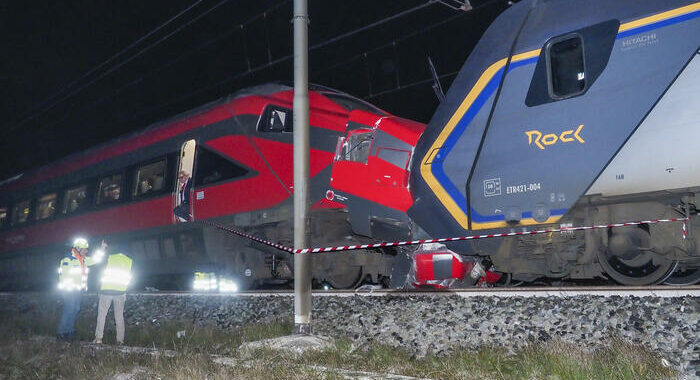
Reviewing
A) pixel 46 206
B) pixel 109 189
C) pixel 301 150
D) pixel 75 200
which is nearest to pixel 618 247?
pixel 301 150

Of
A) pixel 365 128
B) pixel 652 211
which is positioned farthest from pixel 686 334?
pixel 365 128

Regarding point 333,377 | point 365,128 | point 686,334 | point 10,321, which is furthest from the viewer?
point 10,321

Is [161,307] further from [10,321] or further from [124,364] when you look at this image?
[124,364]

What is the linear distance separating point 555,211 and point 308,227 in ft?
9.76

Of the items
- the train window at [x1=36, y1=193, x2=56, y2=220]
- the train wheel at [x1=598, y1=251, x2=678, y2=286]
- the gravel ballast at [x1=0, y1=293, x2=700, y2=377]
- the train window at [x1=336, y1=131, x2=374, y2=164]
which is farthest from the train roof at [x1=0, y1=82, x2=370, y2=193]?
the train wheel at [x1=598, y1=251, x2=678, y2=286]

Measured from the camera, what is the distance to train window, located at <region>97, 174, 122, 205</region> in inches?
602

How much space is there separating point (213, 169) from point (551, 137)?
24.2ft

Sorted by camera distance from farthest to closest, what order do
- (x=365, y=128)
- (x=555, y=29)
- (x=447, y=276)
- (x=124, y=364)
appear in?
(x=365, y=128) → (x=447, y=276) → (x=555, y=29) → (x=124, y=364)

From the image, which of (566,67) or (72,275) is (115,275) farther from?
(566,67)

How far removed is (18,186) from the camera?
21438 mm

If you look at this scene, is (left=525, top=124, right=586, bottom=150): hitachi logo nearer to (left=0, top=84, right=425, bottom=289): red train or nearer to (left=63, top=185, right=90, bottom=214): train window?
(left=0, top=84, right=425, bottom=289): red train

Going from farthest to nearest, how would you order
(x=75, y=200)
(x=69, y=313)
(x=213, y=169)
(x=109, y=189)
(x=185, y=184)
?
1. (x=75, y=200)
2. (x=109, y=189)
3. (x=185, y=184)
4. (x=213, y=169)
5. (x=69, y=313)

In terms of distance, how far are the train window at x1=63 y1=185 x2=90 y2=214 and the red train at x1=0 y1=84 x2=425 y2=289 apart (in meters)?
0.09

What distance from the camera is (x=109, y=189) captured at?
15656mm
